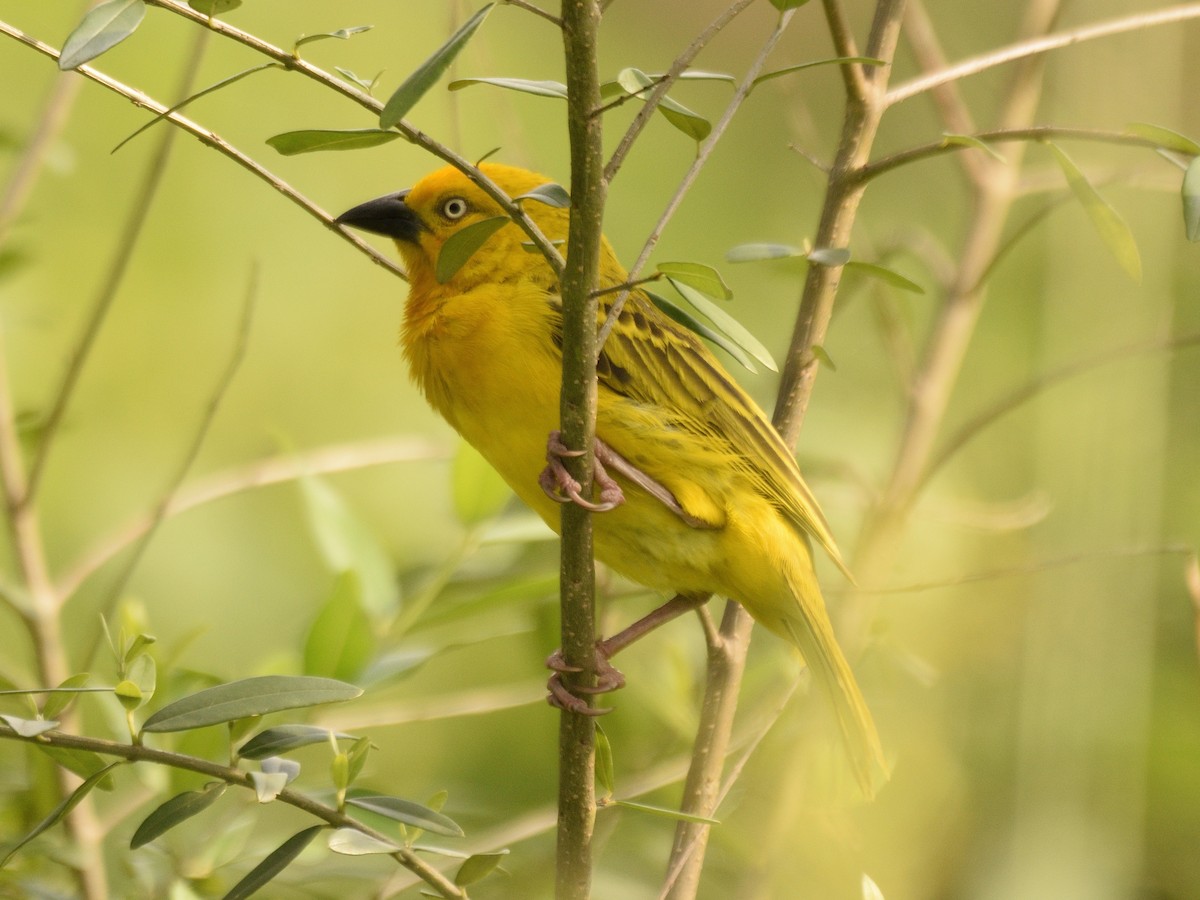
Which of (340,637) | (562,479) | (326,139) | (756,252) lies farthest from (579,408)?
(340,637)

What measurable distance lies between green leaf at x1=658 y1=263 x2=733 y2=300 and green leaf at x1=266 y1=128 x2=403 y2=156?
1.29 ft

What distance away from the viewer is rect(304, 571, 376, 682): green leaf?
2.55 meters

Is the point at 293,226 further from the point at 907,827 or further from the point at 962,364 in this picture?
the point at 907,827

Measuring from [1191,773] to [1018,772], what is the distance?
0.86 metres

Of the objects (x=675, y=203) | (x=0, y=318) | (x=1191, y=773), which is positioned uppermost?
(x=675, y=203)

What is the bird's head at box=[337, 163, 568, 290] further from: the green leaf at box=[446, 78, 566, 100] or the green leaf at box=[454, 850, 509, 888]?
the green leaf at box=[454, 850, 509, 888]

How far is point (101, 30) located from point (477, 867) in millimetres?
1139

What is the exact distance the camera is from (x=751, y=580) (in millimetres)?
2883

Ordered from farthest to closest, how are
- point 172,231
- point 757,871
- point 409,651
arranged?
point 172,231 → point 409,651 → point 757,871

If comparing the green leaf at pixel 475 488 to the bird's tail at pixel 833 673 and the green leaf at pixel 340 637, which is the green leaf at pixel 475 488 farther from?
the bird's tail at pixel 833 673

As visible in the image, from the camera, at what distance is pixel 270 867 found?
5.33 feet

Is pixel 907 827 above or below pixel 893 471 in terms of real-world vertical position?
below

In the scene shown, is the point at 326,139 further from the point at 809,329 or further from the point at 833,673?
the point at 833,673

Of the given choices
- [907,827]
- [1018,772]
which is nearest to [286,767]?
[907,827]
